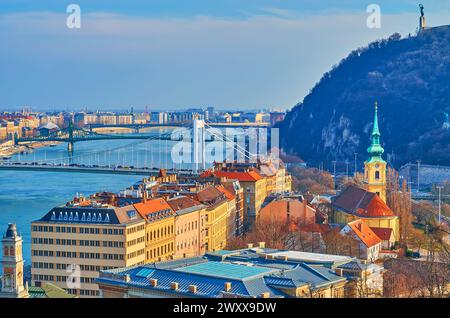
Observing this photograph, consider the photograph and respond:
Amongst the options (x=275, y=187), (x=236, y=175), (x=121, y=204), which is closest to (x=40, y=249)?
(x=121, y=204)

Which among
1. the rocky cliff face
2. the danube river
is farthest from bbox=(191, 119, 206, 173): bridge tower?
the rocky cliff face

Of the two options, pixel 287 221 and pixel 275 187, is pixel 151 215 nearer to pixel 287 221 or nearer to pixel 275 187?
pixel 287 221

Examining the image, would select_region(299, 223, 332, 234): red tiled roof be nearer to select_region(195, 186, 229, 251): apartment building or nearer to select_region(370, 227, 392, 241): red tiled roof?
select_region(370, 227, 392, 241): red tiled roof

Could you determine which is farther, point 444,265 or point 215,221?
point 215,221

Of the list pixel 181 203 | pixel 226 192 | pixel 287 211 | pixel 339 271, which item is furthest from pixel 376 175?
pixel 339 271

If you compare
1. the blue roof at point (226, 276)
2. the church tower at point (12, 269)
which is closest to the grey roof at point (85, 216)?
the church tower at point (12, 269)
